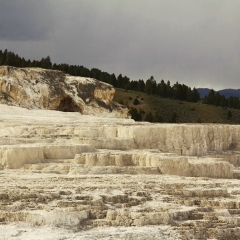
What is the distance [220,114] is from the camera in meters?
66.2

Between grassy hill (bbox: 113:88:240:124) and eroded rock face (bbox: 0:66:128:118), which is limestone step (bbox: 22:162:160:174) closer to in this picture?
eroded rock face (bbox: 0:66:128:118)

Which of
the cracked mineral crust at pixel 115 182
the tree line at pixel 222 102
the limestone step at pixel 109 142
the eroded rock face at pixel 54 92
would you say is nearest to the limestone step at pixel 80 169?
the cracked mineral crust at pixel 115 182

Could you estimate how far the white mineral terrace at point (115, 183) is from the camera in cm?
1147

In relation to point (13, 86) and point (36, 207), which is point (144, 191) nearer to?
point (36, 207)

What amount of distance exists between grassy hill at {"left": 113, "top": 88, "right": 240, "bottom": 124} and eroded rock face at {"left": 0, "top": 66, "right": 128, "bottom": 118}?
25930mm

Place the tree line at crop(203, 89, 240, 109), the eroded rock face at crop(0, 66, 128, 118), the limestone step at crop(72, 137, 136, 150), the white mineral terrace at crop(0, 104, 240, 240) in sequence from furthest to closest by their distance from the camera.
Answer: the tree line at crop(203, 89, 240, 109) → the eroded rock face at crop(0, 66, 128, 118) → the limestone step at crop(72, 137, 136, 150) → the white mineral terrace at crop(0, 104, 240, 240)

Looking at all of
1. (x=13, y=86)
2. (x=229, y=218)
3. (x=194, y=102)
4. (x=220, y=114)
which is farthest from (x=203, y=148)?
(x=194, y=102)

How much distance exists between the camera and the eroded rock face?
33781 millimetres

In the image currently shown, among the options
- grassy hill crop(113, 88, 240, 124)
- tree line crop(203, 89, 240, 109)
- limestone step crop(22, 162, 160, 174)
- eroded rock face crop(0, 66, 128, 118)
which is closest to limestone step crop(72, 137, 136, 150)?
limestone step crop(22, 162, 160, 174)

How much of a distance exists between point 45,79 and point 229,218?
24.6 meters

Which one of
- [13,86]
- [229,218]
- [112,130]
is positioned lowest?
[229,218]

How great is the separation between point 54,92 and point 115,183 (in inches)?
841

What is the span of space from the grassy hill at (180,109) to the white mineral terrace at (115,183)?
1614 inches

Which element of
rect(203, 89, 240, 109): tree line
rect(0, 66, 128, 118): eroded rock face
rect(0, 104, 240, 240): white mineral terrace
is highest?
rect(203, 89, 240, 109): tree line
